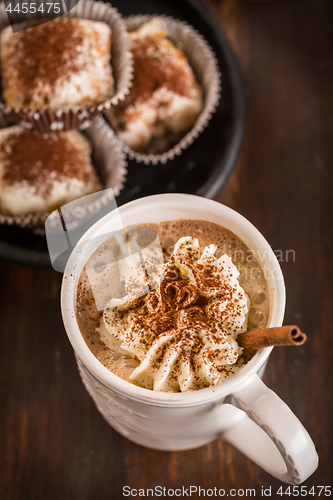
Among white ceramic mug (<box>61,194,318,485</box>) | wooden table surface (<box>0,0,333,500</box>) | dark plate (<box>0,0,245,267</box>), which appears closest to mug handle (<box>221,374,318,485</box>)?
white ceramic mug (<box>61,194,318,485</box>)

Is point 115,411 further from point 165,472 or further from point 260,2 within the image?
point 260,2

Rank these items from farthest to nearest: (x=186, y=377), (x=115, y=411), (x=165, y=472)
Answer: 1. (x=165, y=472)
2. (x=115, y=411)
3. (x=186, y=377)

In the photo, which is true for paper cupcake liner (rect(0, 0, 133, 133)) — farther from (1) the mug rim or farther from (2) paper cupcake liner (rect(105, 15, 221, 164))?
(1) the mug rim

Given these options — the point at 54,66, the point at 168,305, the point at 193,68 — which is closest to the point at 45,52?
the point at 54,66

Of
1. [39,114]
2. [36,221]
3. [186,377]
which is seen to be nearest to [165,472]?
[186,377]

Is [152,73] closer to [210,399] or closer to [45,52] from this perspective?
[45,52]

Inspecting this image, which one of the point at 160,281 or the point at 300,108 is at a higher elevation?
the point at 300,108

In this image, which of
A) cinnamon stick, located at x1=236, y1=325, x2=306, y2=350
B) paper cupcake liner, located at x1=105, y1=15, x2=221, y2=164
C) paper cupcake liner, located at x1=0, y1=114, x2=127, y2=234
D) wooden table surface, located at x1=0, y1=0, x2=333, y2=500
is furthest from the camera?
paper cupcake liner, located at x1=105, y1=15, x2=221, y2=164
